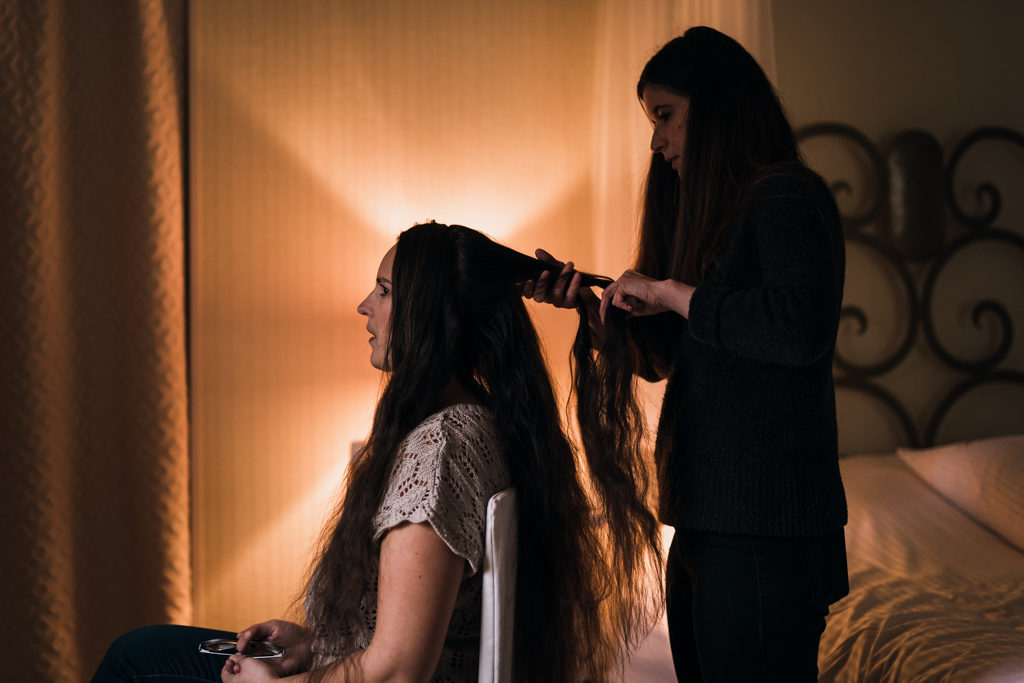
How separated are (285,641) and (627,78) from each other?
152 cm

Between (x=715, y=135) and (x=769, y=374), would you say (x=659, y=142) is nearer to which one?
(x=715, y=135)

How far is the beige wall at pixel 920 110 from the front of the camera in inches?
95.3

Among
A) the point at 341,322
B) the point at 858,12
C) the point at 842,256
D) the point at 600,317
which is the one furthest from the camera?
the point at 858,12

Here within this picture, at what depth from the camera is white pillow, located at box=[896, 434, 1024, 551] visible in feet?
6.14

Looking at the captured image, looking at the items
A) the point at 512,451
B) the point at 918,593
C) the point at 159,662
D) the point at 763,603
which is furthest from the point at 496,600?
the point at 918,593

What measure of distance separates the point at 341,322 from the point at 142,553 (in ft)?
2.53

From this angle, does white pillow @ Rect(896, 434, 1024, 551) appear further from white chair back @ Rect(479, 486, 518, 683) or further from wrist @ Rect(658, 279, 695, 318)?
white chair back @ Rect(479, 486, 518, 683)

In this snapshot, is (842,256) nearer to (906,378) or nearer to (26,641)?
(906,378)


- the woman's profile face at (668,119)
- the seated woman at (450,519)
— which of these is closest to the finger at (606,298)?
the seated woman at (450,519)

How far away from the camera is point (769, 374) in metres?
A: 1.05

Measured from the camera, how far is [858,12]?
2.44 metres

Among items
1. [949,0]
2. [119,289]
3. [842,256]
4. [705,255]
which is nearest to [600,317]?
[705,255]

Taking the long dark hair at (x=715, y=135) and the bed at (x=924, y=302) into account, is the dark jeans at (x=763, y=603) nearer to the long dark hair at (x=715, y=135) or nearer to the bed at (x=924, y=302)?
the long dark hair at (x=715, y=135)

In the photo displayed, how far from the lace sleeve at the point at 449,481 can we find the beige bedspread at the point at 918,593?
840 millimetres
